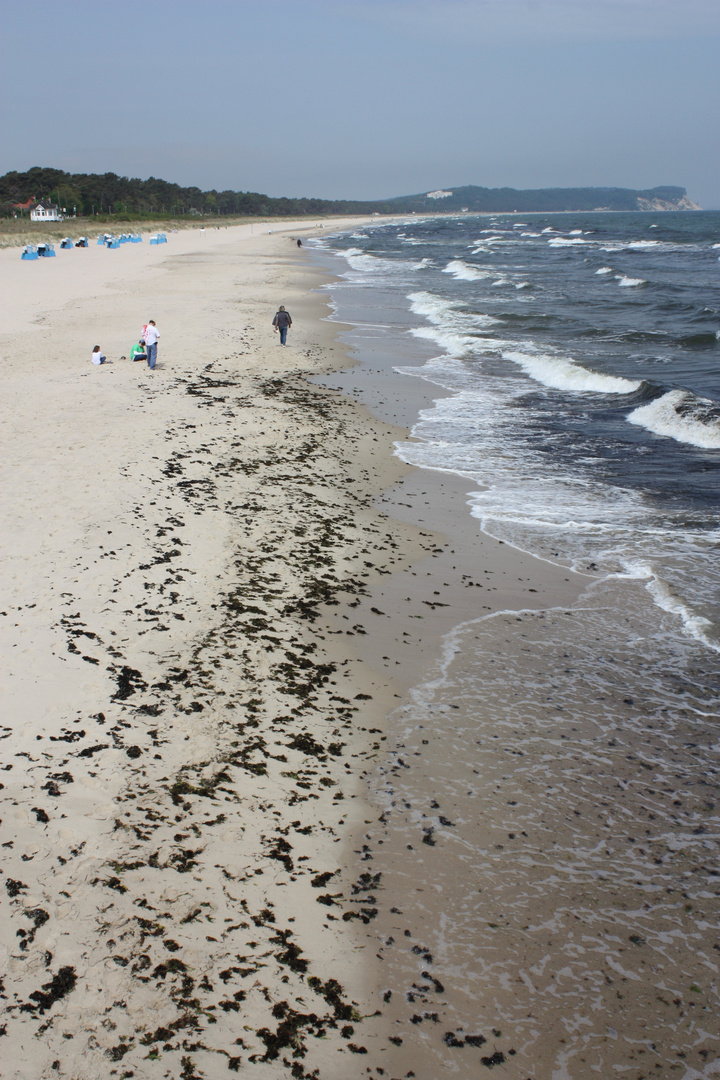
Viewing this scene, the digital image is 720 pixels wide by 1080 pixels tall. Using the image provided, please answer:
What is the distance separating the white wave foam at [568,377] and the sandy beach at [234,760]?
9.69 m

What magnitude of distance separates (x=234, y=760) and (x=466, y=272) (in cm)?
5034

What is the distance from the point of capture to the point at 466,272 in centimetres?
5034

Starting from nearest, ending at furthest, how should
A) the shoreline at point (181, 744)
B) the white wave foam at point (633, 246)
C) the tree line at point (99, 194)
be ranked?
the shoreline at point (181, 744)
the white wave foam at point (633, 246)
the tree line at point (99, 194)

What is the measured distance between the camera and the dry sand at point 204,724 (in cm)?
372

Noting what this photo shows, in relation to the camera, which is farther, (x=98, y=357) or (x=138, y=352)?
(x=138, y=352)

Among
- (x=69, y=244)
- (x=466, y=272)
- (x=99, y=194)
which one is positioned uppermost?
(x=99, y=194)

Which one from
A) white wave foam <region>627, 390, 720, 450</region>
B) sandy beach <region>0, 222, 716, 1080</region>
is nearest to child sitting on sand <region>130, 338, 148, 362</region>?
sandy beach <region>0, 222, 716, 1080</region>

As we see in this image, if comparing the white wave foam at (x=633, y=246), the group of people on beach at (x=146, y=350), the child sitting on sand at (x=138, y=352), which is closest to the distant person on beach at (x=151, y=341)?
the group of people on beach at (x=146, y=350)

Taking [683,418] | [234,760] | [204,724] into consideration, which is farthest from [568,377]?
[234,760]

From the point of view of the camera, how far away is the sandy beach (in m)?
3.71

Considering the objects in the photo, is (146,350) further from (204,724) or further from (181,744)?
(181,744)

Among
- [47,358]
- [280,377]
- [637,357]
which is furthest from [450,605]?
[637,357]

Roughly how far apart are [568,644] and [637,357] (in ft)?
→ 63.1

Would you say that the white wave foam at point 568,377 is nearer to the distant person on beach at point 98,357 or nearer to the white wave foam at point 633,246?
the distant person on beach at point 98,357
